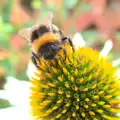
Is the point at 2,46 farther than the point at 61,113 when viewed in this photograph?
Yes

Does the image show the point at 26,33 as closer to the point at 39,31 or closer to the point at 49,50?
the point at 39,31

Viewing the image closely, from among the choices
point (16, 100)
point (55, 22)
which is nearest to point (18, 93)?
point (16, 100)

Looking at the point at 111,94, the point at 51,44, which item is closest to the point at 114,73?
the point at 111,94

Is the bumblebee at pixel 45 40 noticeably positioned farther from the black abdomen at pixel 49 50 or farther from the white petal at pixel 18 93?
the white petal at pixel 18 93

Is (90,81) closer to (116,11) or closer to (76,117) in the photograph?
(76,117)

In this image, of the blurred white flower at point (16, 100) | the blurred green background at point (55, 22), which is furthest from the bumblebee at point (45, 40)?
the blurred green background at point (55, 22)

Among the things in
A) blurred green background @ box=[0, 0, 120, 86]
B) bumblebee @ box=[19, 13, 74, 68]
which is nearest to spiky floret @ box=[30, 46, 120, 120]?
bumblebee @ box=[19, 13, 74, 68]

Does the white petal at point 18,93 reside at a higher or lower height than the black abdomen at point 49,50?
higher
